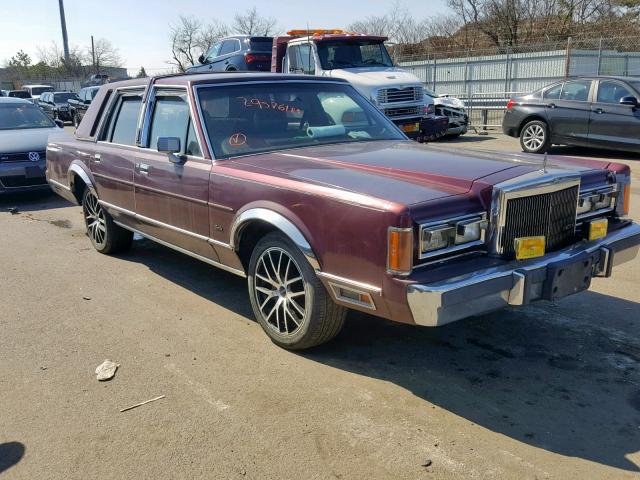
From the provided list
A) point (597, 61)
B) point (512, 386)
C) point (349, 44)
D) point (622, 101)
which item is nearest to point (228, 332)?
point (512, 386)

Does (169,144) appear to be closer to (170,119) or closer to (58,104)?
(170,119)

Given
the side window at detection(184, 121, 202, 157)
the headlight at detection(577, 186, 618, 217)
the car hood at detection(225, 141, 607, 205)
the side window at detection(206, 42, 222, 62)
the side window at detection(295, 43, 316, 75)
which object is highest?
the side window at detection(206, 42, 222, 62)

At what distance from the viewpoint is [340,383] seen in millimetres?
3699

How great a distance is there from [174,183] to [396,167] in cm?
190

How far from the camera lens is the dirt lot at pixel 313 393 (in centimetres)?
295

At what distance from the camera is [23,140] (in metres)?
10.0

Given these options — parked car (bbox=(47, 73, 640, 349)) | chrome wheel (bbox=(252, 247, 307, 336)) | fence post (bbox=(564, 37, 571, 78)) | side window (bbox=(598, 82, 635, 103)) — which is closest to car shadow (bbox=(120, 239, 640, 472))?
chrome wheel (bbox=(252, 247, 307, 336))

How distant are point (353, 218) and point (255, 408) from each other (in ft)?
3.94

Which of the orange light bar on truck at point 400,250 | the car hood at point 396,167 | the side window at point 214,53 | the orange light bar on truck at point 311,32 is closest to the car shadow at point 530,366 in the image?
the orange light bar on truck at point 400,250

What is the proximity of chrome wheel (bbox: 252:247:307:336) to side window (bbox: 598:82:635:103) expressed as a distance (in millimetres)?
A: 10013

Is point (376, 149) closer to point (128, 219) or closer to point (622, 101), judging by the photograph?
point (128, 219)

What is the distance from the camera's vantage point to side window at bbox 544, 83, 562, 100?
1258 cm

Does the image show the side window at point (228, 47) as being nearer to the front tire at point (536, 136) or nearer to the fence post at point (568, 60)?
the front tire at point (536, 136)

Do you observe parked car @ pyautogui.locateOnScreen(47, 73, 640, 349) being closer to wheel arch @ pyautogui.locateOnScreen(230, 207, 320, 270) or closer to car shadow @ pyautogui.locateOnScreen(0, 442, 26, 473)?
wheel arch @ pyautogui.locateOnScreen(230, 207, 320, 270)
